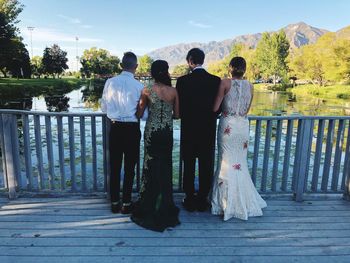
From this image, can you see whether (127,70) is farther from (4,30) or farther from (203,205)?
(4,30)

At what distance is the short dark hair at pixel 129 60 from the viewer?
124 inches

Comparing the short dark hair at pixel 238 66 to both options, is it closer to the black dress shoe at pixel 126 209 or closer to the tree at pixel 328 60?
the black dress shoe at pixel 126 209

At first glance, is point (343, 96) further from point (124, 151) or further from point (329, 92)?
point (124, 151)

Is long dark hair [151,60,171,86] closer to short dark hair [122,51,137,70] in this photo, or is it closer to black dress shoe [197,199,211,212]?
short dark hair [122,51,137,70]

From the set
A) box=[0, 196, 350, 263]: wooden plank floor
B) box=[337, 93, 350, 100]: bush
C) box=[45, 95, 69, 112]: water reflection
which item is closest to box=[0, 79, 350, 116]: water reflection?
box=[45, 95, 69, 112]: water reflection

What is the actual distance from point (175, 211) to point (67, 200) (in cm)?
141

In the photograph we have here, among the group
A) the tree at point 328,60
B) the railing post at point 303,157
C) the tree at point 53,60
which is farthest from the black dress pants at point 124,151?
the tree at point 53,60

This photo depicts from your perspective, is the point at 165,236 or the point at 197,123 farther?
the point at 197,123

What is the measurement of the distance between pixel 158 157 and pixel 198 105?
71 cm

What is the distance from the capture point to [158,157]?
10.7 feet

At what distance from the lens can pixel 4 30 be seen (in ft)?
92.1

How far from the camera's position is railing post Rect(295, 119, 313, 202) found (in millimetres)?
3809

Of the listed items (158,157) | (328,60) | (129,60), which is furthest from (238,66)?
(328,60)

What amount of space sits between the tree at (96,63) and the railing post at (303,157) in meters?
87.1
